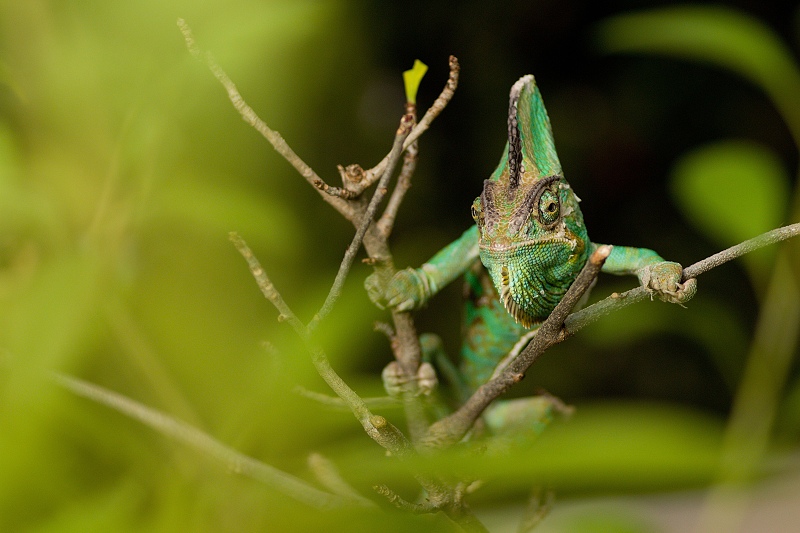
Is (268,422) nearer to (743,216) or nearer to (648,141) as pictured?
(743,216)

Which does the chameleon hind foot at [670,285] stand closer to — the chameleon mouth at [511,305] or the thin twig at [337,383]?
the chameleon mouth at [511,305]

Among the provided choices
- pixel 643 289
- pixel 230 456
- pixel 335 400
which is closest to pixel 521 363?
pixel 643 289

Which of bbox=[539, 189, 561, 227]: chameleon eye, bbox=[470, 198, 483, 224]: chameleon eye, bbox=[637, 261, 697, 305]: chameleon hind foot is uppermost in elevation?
bbox=[539, 189, 561, 227]: chameleon eye

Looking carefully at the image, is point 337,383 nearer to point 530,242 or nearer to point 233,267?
point 530,242

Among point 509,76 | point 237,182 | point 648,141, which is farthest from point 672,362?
point 237,182

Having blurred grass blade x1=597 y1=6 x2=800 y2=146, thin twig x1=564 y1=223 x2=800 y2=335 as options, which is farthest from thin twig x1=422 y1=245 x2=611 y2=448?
blurred grass blade x1=597 y1=6 x2=800 y2=146

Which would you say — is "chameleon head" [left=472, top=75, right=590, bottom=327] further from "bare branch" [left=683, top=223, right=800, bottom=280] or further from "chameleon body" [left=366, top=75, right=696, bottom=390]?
"bare branch" [left=683, top=223, right=800, bottom=280]
